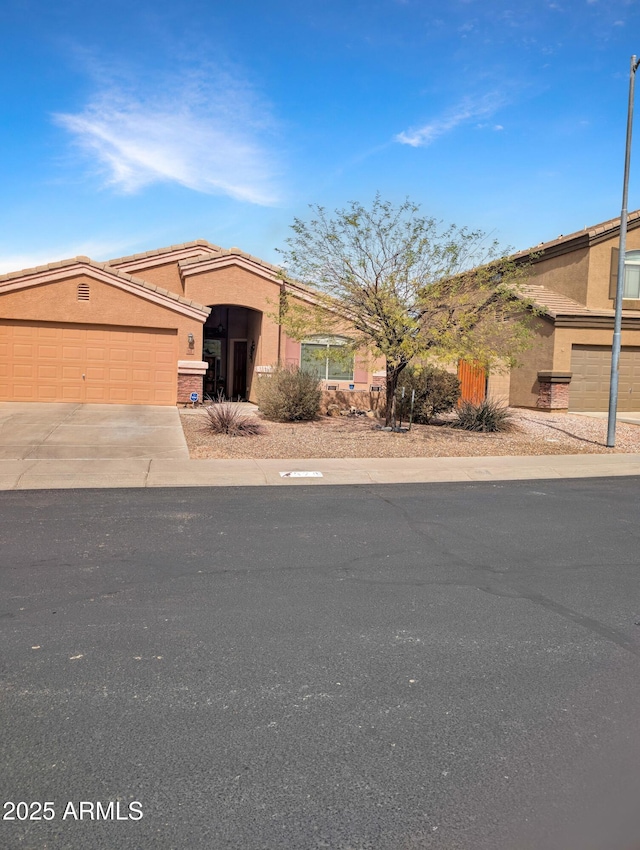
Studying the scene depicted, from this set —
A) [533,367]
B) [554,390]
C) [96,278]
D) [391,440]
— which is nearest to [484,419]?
[391,440]

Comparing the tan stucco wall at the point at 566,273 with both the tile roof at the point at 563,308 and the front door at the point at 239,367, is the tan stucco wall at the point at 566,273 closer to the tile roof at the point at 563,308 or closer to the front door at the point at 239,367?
the tile roof at the point at 563,308

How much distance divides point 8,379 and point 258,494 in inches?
565

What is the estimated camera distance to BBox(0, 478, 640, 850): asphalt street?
3.06m

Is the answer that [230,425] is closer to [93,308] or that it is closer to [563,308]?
[93,308]

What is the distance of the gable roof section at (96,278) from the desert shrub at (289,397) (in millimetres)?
4570

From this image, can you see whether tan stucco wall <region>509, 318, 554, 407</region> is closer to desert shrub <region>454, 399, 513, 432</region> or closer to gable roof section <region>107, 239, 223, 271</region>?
desert shrub <region>454, 399, 513, 432</region>

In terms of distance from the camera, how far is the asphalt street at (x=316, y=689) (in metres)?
3.06

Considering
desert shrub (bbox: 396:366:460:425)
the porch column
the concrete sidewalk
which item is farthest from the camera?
the porch column

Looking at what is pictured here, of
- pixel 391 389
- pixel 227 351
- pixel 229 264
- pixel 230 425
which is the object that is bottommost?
pixel 230 425

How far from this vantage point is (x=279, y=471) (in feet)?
40.1

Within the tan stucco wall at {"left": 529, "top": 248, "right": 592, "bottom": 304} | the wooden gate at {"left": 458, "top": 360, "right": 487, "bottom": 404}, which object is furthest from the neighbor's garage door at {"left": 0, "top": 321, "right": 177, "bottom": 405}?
the tan stucco wall at {"left": 529, "top": 248, "right": 592, "bottom": 304}

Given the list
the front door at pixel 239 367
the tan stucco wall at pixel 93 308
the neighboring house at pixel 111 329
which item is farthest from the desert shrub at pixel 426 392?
the front door at pixel 239 367

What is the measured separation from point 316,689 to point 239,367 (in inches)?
948

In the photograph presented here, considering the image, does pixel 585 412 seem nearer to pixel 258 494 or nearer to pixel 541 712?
pixel 258 494
